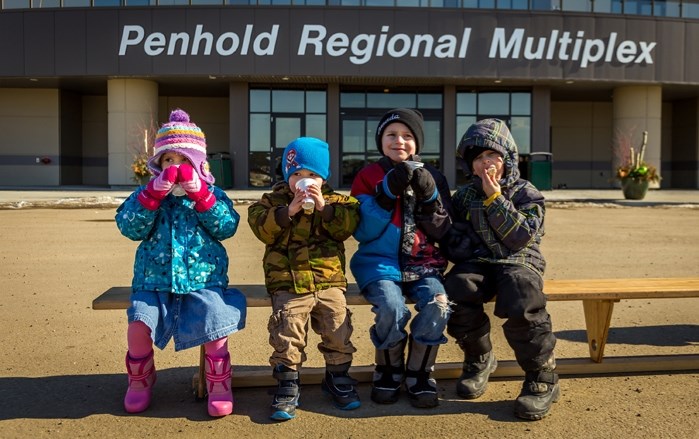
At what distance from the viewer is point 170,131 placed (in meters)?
3.89

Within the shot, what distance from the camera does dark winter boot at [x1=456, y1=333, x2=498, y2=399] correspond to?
12.9ft

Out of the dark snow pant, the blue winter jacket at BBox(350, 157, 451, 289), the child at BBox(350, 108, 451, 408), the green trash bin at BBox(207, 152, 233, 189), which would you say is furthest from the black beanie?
the green trash bin at BBox(207, 152, 233, 189)

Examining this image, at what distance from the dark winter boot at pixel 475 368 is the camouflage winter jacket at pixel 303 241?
2.85ft

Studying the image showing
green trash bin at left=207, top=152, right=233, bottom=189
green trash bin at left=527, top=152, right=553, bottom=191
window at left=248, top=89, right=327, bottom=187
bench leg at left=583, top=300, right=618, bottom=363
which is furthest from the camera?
window at left=248, top=89, right=327, bottom=187

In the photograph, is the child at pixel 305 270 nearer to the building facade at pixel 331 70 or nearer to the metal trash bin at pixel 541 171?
the building facade at pixel 331 70

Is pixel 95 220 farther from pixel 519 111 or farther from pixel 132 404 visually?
pixel 519 111

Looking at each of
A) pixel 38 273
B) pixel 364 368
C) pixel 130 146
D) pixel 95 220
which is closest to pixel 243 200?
pixel 95 220

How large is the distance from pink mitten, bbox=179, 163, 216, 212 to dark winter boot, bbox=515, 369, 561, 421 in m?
2.08


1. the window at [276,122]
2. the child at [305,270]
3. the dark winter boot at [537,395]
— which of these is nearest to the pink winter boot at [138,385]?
the child at [305,270]

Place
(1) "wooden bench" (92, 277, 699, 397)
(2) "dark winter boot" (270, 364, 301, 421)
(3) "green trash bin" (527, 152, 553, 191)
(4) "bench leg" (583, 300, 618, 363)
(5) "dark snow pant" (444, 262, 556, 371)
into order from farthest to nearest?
(3) "green trash bin" (527, 152, 553, 191) → (4) "bench leg" (583, 300, 618, 363) → (1) "wooden bench" (92, 277, 699, 397) → (5) "dark snow pant" (444, 262, 556, 371) → (2) "dark winter boot" (270, 364, 301, 421)

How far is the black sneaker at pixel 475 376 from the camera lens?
12.9 ft

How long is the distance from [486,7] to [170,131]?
76.3 ft

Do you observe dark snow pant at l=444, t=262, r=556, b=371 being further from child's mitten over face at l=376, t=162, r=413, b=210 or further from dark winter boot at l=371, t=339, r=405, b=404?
child's mitten over face at l=376, t=162, r=413, b=210

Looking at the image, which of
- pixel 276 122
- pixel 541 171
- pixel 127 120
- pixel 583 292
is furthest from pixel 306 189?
pixel 127 120
